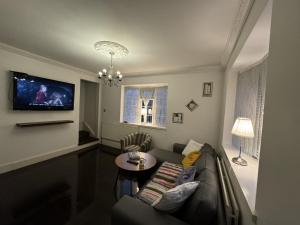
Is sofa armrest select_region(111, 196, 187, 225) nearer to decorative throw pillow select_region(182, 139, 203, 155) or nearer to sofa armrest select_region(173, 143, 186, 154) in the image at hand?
decorative throw pillow select_region(182, 139, 203, 155)

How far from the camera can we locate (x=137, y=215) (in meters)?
1.32

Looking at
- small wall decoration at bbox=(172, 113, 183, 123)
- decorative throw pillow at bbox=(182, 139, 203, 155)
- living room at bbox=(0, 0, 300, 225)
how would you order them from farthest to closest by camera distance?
1. small wall decoration at bbox=(172, 113, 183, 123)
2. decorative throw pillow at bbox=(182, 139, 203, 155)
3. living room at bbox=(0, 0, 300, 225)

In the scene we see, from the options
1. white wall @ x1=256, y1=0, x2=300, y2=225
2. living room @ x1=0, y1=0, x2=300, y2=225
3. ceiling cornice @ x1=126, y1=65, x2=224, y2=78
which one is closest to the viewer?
white wall @ x1=256, y1=0, x2=300, y2=225

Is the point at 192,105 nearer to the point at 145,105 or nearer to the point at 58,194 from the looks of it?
the point at 145,105

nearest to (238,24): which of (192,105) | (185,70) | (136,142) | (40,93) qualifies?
(185,70)

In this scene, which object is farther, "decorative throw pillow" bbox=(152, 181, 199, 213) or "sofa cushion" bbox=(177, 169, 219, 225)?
"decorative throw pillow" bbox=(152, 181, 199, 213)

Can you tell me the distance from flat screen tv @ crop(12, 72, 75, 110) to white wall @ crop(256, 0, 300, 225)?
3962 millimetres

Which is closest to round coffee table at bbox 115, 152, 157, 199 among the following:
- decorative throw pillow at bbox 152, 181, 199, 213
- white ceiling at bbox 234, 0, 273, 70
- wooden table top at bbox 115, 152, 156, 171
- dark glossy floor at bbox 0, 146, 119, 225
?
wooden table top at bbox 115, 152, 156, 171

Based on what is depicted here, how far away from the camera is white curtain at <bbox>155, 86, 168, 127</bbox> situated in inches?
164

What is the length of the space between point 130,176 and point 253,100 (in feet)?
8.55

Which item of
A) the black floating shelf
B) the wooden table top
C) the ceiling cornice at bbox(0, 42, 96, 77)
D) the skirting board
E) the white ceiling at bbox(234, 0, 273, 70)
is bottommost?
the skirting board

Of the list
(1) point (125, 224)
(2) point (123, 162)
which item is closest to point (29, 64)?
(2) point (123, 162)

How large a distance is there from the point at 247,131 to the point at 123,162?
204cm

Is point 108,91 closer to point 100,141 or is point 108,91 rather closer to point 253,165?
point 100,141
